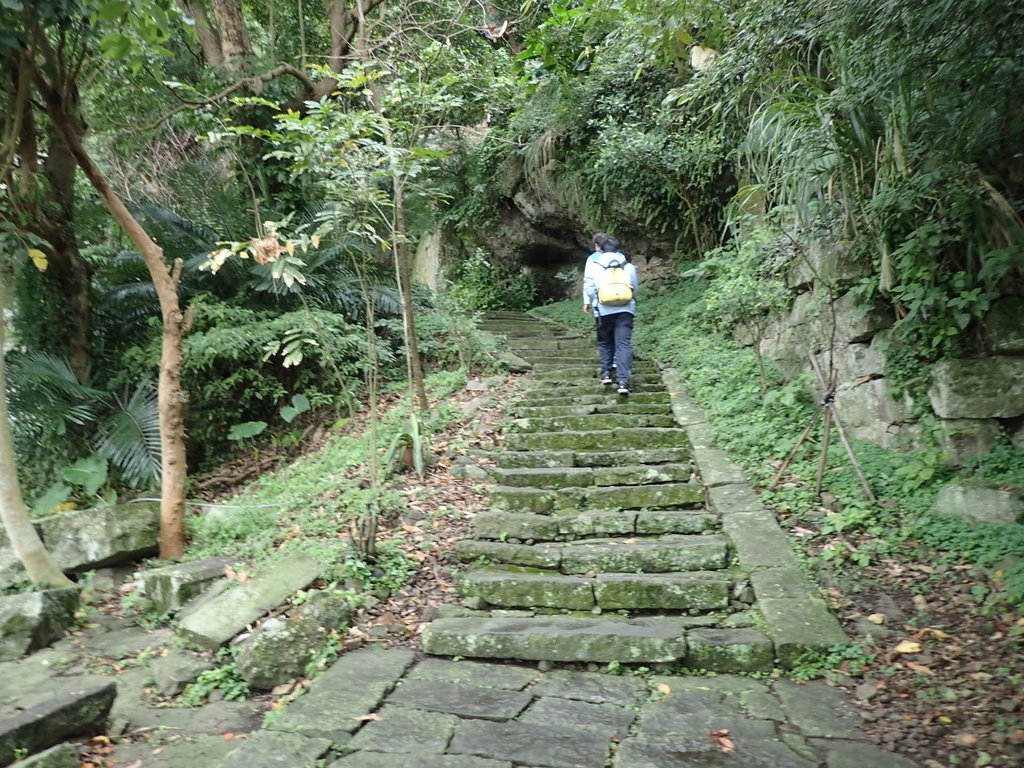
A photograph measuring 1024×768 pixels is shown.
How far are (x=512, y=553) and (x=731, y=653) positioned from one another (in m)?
1.56

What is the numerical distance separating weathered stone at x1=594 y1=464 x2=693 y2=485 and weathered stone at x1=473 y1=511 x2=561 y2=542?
72cm

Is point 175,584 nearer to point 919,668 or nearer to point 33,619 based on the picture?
point 33,619

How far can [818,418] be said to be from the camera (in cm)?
485

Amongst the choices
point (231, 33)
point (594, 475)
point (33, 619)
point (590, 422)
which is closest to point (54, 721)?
point (33, 619)

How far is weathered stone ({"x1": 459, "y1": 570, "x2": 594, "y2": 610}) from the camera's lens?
3.79 metres

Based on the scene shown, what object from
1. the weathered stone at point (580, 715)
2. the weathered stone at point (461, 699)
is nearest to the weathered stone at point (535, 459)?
the weathered stone at point (461, 699)

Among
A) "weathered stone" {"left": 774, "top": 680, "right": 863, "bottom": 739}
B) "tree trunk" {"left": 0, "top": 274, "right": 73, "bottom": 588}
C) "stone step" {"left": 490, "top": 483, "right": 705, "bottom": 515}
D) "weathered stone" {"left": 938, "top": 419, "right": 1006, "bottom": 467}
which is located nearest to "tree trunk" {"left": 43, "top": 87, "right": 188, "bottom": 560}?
"tree trunk" {"left": 0, "top": 274, "right": 73, "bottom": 588}

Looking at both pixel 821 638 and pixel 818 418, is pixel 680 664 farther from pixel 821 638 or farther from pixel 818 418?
pixel 818 418

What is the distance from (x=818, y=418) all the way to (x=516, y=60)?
6.96 meters

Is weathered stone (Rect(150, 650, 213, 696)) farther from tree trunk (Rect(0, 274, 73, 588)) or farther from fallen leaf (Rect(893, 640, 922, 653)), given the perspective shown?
fallen leaf (Rect(893, 640, 922, 653))

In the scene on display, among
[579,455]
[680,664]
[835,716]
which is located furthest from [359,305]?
[835,716]

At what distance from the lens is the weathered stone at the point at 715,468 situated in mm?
4770

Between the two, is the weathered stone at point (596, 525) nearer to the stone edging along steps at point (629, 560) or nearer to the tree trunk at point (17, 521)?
the stone edging along steps at point (629, 560)

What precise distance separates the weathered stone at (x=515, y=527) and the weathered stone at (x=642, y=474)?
2.38 feet
